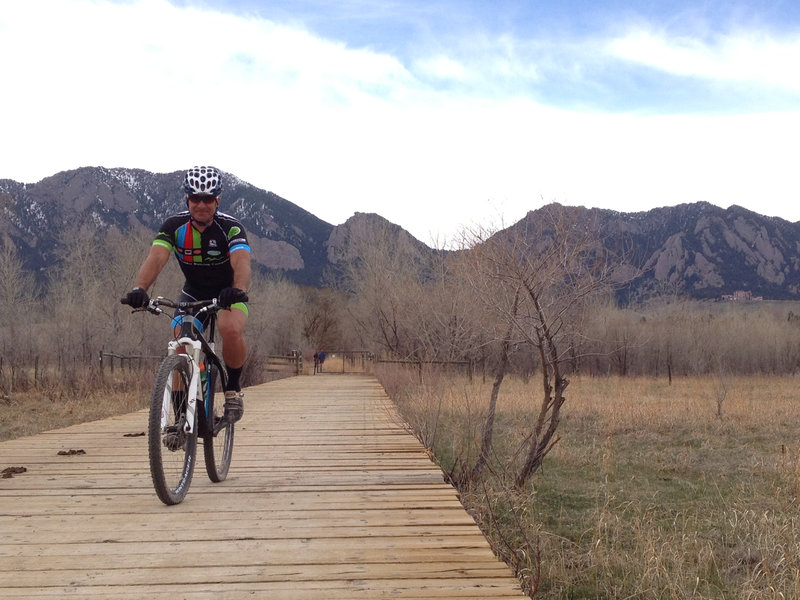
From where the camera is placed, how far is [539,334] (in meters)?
7.57

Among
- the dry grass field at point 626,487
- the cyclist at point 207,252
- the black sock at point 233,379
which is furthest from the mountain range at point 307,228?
the cyclist at point 207,252

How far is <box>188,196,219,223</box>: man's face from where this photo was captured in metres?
4.17

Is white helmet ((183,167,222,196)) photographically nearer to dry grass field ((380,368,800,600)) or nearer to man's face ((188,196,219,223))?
man's face ((188,196,219,223))

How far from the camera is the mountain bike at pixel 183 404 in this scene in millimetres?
3539

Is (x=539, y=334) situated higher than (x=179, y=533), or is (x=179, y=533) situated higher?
(x=539, y=334)

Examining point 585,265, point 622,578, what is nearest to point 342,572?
point 622,578

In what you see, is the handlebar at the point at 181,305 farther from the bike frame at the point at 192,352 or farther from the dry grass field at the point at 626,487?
the dry grass field at the point at 626,487

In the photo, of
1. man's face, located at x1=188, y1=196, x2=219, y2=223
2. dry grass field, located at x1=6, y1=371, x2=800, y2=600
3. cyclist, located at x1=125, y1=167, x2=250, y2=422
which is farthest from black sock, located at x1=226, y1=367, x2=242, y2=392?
dry grass field, located at x1=6, y1=371, x2=800, y2=600

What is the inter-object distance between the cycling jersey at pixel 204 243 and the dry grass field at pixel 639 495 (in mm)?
2405

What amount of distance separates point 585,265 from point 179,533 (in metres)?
5.57

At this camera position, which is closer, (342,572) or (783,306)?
(342,572)

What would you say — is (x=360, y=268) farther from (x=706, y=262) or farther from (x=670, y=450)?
(x=706, y=262)

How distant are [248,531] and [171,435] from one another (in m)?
0.83

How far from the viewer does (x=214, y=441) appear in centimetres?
446
